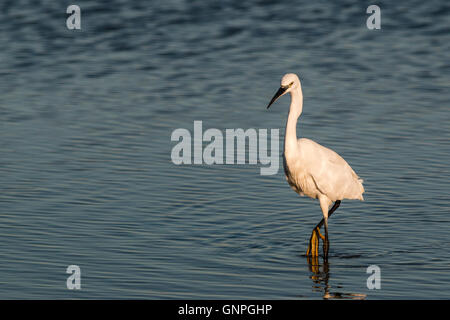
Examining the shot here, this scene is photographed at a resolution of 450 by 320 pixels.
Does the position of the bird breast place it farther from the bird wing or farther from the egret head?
the egret head

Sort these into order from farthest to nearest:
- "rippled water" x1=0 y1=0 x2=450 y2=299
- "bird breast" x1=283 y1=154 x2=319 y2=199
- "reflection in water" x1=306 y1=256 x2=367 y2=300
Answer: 1. "bird breast" x1=283 y1=154 x2=319 y2=199
2. "rippled water" x1=0 y1=0 x2=450 y2=299
3. "reflection in water" x1=306 y1=256 x2=367 y2=300

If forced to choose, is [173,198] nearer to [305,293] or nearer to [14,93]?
[305,293]

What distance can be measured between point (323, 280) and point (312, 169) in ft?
5.75

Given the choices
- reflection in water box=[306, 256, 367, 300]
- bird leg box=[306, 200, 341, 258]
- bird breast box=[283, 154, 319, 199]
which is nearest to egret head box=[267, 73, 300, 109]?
bird breast box=[283, 154, 319, 199]

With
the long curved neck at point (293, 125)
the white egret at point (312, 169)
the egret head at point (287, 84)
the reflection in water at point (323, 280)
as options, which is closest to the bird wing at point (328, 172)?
the white egret at point (312, 169)

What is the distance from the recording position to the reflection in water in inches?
439

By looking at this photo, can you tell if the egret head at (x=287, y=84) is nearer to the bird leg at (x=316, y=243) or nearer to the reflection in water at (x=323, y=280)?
the bird leg at (x=316, y=243)

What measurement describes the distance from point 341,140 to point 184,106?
12.2ft

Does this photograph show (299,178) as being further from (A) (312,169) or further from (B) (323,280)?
(B) (323,280)

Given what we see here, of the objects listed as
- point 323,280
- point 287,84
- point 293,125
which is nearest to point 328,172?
point 293,125

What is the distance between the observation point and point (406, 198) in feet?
48.0

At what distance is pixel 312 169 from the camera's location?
13.0 meters

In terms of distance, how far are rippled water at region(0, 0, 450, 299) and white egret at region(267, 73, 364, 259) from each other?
518mm

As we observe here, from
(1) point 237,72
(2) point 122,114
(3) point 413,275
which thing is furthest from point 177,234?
(1) point 237,72
